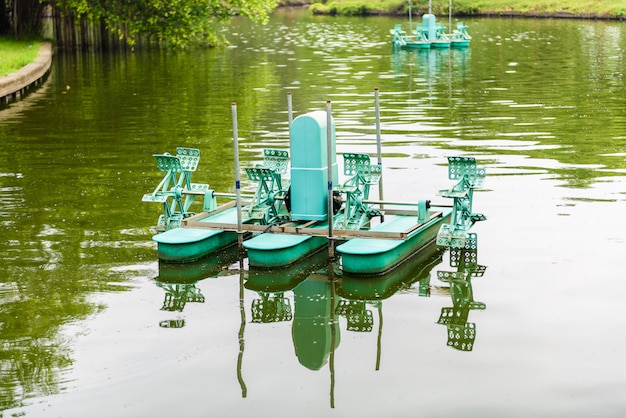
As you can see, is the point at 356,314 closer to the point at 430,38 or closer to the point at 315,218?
the point at 315,218

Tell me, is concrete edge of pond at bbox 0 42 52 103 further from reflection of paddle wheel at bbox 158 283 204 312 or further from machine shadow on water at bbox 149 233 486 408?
reflection of paddle wheel at bbox 158 283 204 312

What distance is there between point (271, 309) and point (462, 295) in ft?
8.25

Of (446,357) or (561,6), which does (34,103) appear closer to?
(446,357)

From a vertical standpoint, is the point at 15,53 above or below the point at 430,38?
below

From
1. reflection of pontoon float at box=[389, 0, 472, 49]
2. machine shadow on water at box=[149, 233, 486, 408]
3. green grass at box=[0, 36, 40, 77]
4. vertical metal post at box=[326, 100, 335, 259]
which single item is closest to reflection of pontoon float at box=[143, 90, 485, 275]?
vertical metal post at box=[326, 100, 335, 259]

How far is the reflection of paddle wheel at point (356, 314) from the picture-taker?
1355 centimetres

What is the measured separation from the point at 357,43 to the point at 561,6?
30.1 m

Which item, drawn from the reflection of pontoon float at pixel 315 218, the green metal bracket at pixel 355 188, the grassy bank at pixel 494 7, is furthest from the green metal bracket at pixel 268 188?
the grassy bank at pixel 494 7

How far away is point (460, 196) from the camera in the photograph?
52.7 feet

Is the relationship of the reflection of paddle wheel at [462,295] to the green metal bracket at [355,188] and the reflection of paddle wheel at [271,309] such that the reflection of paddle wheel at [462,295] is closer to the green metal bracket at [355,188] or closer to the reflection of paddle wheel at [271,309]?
the green metal bracket at [355,188]

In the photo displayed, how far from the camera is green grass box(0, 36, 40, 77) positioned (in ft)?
131

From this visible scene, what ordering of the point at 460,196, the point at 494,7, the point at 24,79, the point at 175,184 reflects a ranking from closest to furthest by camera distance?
the point at 460,196 → the point at 175,184 → the point at 24,79 → the point at 494,7

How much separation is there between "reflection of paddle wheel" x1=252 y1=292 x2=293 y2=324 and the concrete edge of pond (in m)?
23.5

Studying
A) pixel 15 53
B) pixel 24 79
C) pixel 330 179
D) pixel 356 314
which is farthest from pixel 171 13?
pixel 356 314
